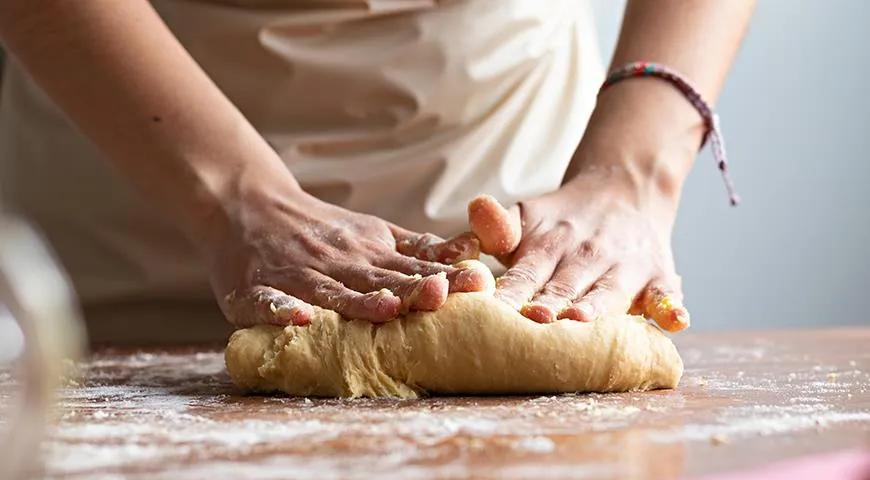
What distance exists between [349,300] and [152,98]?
382 millimetres

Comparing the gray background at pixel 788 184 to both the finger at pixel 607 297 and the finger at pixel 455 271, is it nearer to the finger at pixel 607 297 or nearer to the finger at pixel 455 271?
the finger at pixel 607 297

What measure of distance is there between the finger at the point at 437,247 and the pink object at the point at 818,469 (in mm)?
550

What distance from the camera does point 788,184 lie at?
140 inches

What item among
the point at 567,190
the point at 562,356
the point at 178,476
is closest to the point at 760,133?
the point at 567,190

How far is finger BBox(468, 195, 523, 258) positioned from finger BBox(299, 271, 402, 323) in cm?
15

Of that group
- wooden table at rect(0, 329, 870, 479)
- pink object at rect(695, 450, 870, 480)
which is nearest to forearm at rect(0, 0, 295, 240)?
wooden table at rect(0, 329, 870, 479)

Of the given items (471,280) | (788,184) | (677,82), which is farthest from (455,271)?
(788,184)

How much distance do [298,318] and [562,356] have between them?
0.91ft

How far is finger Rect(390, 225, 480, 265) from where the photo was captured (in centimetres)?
116

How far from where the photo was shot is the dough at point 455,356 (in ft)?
3.35

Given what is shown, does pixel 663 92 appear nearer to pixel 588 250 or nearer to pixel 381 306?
pixel 588 250

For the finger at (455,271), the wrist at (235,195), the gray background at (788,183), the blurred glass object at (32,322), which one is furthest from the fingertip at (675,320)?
the gray background at (788,183)

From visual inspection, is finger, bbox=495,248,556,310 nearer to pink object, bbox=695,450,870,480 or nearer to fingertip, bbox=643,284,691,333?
fingertip, bbox=643,284,691,333

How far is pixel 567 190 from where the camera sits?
130 cm
